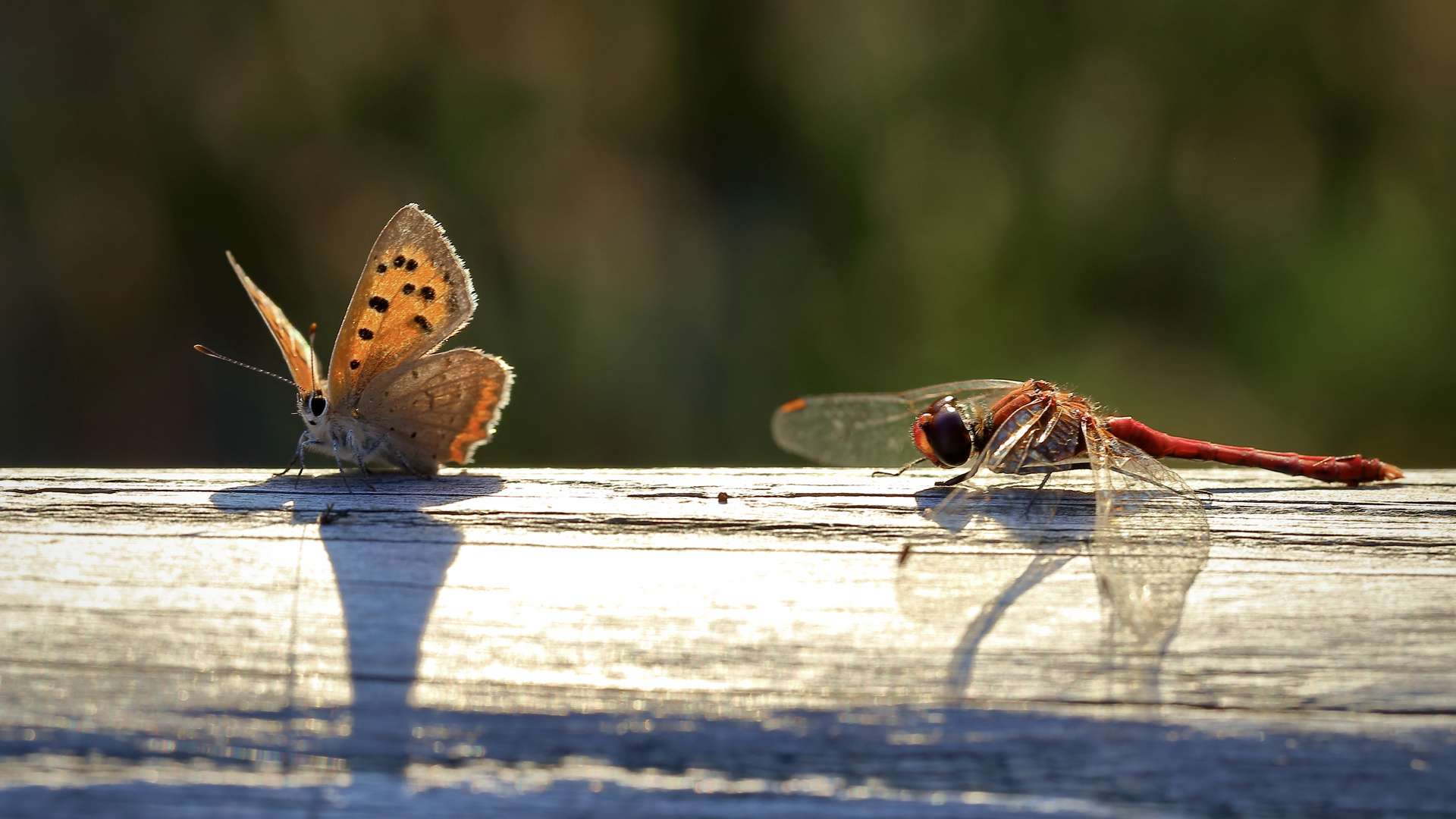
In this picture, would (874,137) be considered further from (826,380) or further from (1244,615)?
(1244,615)

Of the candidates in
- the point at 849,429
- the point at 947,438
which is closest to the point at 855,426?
the point at 849,429

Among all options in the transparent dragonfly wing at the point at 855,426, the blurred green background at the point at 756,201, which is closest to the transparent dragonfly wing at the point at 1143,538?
the transparent dragonfly wing at the point at 855,426

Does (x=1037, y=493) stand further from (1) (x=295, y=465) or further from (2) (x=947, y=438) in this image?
(1) (x=295, y=465)

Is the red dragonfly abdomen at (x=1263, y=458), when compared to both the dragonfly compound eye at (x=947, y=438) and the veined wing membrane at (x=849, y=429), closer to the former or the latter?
the dragonfly compound eye at (x=947, y=438)

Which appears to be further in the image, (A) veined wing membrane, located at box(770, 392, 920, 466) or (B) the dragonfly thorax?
Answer: (A) veined wing membrane, located at box(770, 392, 920, 466)

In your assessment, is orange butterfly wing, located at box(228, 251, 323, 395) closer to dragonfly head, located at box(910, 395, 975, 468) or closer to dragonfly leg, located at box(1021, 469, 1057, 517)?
dragonfly head, located at box(910, 395, 975, 468)

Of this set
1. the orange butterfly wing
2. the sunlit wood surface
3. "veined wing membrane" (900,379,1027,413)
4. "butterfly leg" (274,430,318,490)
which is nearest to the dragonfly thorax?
A: "veined wing membrane" (900,379,1027,413)
